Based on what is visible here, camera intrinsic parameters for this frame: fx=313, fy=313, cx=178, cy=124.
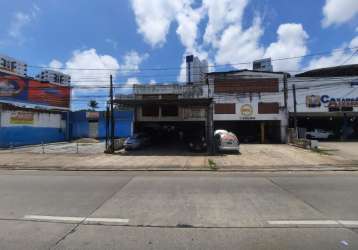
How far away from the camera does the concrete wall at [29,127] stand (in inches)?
1344

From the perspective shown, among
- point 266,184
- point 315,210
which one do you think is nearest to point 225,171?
point 266,184

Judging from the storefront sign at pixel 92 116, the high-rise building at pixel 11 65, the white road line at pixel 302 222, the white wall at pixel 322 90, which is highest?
the high-rise building at pixel 11 65

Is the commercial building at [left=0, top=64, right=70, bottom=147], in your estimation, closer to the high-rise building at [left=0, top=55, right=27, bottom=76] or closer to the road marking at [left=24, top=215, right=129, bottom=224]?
the high-rise building at [left=0, top=55, right=27, bottom=76]

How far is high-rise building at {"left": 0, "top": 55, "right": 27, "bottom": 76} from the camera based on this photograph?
1553 inches

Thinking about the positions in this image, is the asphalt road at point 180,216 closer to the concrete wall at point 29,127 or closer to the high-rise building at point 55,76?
the concrete wall at point 29,127

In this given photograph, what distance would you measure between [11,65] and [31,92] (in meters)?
4.34

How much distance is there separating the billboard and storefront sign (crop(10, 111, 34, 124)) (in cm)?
447

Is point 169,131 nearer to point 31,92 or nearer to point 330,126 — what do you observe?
point 31,92

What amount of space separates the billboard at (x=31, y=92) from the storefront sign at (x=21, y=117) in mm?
4474

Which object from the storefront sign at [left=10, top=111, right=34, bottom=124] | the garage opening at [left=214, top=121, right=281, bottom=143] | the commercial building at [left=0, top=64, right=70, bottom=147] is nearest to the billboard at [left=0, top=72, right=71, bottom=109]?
the commercial building at [left=0, top=64, right=70, bottom=147]

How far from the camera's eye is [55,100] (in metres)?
46.5

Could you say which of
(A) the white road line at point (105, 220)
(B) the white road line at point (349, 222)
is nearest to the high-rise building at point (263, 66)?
(B) the white road line at point (349, 222)

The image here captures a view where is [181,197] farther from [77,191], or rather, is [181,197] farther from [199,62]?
[199,62]

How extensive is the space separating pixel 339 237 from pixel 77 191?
7409 millimetres
